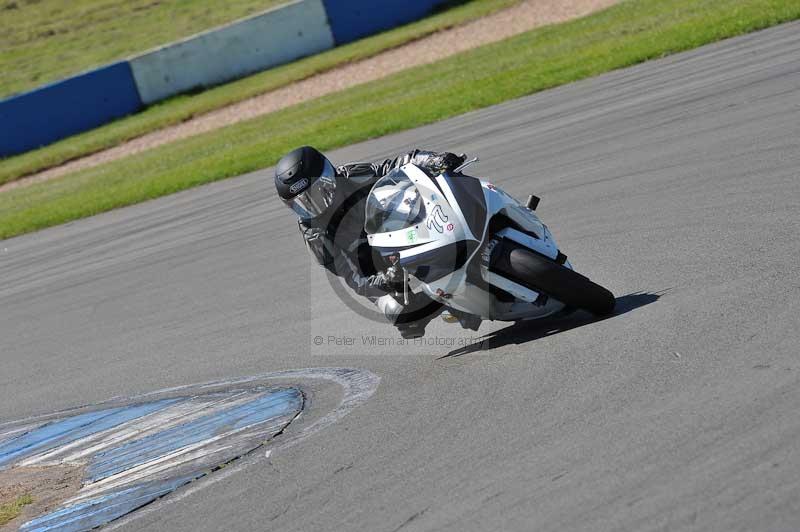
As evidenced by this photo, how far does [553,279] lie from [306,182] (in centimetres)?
170

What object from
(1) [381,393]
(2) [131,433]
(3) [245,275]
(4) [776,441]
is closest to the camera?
(4) [776,441]

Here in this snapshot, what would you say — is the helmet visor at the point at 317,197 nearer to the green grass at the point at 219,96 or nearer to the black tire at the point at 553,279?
the black tire at the point at 553,279

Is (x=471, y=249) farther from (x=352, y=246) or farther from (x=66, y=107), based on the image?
(x=66, y=107)

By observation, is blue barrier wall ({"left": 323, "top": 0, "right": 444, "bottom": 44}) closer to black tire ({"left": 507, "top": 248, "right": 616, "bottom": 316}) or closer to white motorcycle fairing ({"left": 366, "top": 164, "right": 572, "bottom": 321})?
white motorcycle fairing ({"left": 366, "top": 164, "right": 572, "bottom": 321})

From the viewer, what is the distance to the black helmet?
273 inches

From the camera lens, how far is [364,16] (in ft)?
109

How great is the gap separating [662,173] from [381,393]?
194 inches

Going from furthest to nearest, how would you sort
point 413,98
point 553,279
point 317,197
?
point 413,98 < point 317,197 < point 553,279

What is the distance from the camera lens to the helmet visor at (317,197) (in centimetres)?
700

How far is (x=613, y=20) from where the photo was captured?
80.5ft

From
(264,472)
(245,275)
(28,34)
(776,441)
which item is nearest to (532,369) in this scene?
(264,472)

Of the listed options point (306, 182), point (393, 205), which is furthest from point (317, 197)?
point (393, 205)

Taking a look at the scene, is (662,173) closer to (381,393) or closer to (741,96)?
(741,96)

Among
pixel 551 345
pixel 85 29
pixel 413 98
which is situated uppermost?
pixel 85 29
